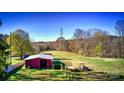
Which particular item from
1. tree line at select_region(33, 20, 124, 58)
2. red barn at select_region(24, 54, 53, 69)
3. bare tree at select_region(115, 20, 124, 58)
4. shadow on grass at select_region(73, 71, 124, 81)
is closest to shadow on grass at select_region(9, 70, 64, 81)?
red barn at select_region(24, 54, 53, 69)

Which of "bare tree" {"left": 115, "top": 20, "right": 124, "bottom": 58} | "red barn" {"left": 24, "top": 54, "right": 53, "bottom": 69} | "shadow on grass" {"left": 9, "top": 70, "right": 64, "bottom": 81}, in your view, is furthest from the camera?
"red barn" {"left": 24, "top": 54, "right": 53, "bottom": 69}

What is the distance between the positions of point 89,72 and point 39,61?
1.26m

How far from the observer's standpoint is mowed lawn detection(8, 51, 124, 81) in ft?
27.7

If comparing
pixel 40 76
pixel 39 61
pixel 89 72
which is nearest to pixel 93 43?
pixel 89 72

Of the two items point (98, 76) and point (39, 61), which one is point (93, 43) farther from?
point (39, 61)

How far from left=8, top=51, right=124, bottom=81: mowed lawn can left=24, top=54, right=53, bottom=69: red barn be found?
12 cm

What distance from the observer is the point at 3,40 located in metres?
8.38

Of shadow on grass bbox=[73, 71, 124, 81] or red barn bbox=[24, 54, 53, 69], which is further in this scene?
red barn bbox=[24, 54, 53, 69]

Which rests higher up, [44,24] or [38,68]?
[44,24]

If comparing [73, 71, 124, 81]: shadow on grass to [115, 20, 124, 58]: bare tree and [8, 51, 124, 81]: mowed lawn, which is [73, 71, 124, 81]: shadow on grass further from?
[115, 20, 124, 58]: bare tree
